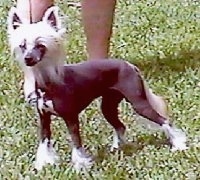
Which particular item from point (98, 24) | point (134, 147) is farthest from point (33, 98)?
point (98, 24)

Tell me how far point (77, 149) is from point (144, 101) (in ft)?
0.71

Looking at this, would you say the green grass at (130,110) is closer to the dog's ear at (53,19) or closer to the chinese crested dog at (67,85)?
the chinese crested dog at (67,85)

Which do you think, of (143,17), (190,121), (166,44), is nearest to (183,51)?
(166,44)

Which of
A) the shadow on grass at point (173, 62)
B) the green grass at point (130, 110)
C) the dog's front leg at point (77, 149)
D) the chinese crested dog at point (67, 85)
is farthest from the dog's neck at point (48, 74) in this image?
the shadow on grass at point (173, 62)

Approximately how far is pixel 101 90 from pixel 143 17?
1.49m

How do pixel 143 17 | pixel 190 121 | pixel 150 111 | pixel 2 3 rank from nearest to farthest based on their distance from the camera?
pixel 150 111 → pixel 190 121 → pixel 143 17 → pixel 2 3

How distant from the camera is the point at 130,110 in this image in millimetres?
2439

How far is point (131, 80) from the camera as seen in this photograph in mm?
2045

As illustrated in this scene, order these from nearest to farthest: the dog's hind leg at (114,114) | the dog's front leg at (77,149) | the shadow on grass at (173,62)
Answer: the dog's front leg at (77,149) < the dog's hind leg at (114,114) < the shadow on grass at (173,62)

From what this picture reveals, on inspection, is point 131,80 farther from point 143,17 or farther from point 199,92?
point 143,17

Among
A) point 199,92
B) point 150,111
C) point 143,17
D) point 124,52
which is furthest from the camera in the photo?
point 143,17

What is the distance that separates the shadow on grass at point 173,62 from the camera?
2846 millimetres

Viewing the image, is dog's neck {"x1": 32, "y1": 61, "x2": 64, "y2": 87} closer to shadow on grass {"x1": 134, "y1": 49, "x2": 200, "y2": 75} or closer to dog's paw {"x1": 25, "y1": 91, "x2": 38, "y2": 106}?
dog's paw {"x1": 25, "y1": 91, "x2": 38, "y2": 106}

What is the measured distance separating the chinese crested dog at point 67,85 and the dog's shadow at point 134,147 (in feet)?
0.10
